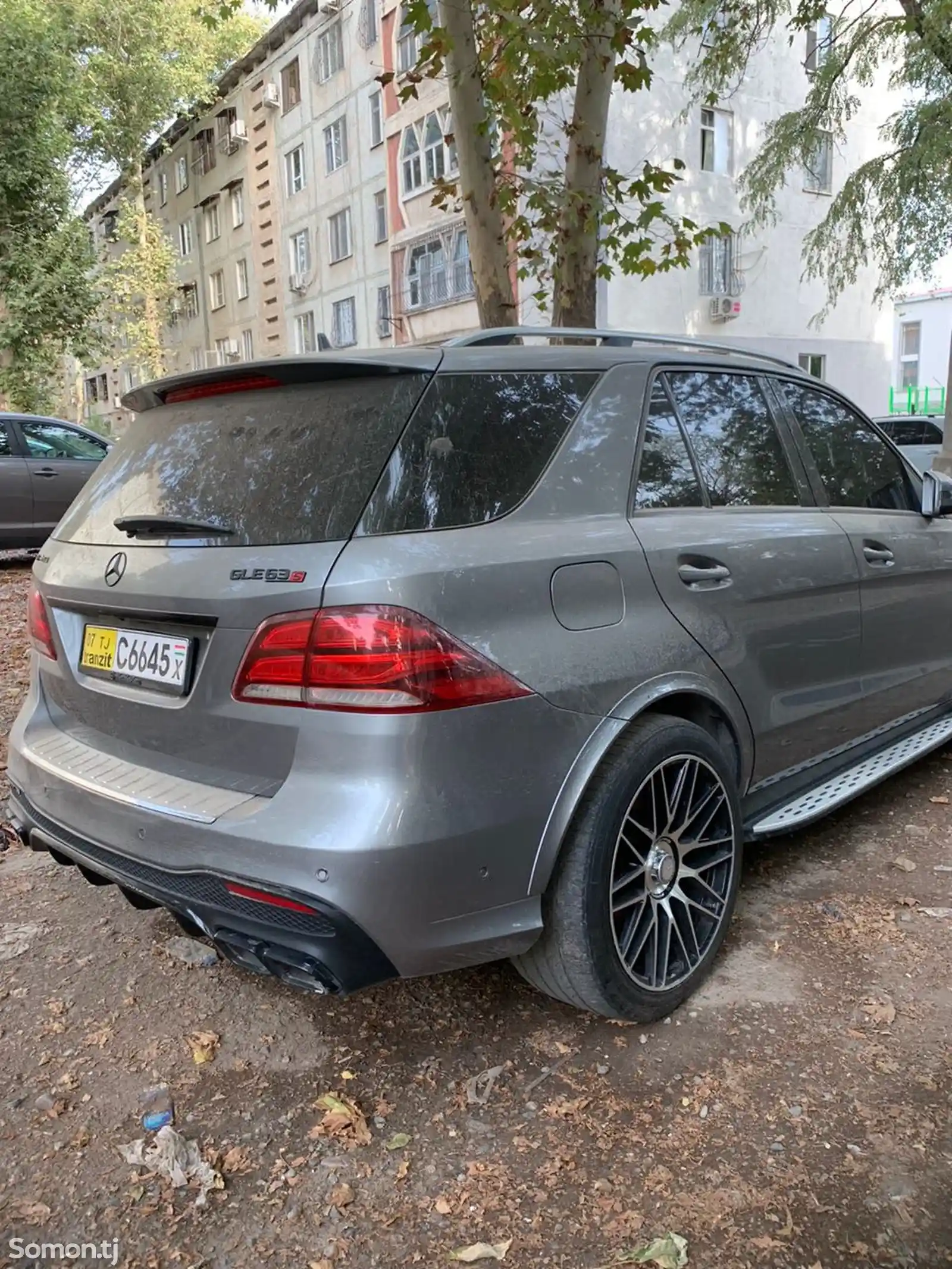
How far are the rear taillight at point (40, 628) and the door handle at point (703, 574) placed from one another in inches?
68.9

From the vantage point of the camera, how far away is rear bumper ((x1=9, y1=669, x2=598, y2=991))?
1.89 m

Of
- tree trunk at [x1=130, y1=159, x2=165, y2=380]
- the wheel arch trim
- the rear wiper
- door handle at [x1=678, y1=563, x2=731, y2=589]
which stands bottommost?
the wheel arch trim

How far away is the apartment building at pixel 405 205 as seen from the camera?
66.8 ft

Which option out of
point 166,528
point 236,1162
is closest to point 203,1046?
point 236,1162

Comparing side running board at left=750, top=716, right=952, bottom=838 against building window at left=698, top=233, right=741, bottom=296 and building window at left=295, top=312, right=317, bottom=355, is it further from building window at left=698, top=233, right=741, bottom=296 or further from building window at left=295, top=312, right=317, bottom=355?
building window at left=295, top=312, right=317, bottom=355

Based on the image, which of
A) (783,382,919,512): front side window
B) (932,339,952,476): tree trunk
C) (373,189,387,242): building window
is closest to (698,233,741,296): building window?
(932,339,952,476): tree trunk

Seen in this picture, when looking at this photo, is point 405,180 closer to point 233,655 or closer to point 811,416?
point 811,416

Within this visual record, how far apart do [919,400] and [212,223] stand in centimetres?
2620

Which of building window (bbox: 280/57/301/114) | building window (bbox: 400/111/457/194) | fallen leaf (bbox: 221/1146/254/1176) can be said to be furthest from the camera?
building window (bbox: 280/57/301/114)

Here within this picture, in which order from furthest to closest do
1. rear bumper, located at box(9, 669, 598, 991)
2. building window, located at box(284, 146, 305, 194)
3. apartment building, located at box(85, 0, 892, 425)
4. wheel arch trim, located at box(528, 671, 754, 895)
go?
building window, located at box(284, 146, 305, 194), apartment building, located at box(85, 0, 892, 425), wheel arch trim, located at box(528, 671, 754, 895), rear bumper, located at box(9, 669, 598, 991)

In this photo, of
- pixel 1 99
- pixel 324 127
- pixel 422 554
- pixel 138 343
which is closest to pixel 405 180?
pixel 324 127

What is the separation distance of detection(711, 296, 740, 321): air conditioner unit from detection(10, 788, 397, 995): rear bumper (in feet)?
68.3

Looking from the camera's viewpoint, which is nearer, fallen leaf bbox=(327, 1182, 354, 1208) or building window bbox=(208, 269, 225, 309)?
fallen leaf bbox=(327, 1182, 354, 1208)

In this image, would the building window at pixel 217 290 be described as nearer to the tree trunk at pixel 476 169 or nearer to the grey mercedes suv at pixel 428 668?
the tree trunk at pixel 476 169
